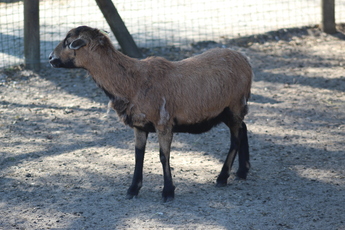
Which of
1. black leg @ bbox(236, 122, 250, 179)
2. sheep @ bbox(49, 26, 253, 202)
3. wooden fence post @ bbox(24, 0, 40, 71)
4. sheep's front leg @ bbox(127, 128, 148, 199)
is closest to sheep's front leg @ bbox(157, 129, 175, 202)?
sheep @ bbox(49, 26, 253, 202)

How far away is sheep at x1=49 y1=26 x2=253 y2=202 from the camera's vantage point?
5.19 metres

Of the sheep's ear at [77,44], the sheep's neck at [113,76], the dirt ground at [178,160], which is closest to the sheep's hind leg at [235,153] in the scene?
the dirt ground at [178,160]

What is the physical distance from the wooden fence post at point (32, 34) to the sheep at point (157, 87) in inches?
179

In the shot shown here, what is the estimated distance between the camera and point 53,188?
572cm

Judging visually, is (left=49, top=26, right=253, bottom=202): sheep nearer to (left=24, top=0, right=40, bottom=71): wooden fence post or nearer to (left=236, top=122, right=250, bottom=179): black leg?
(left=236, top=122, right=250, bottom=179): black leg

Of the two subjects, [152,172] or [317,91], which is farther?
[317,91]

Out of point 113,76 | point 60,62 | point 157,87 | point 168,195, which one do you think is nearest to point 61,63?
point 60,62

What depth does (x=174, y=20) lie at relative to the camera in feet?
41.1

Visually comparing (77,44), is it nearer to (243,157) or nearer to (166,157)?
(166,157)

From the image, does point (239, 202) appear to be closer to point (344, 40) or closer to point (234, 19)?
point (344, 40)

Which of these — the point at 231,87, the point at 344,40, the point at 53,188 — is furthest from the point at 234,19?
the point at 53,188

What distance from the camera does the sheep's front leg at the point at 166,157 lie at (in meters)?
5.24

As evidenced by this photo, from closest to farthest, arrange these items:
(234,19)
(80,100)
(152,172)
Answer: (152,172)
(80,100)
(234,19)

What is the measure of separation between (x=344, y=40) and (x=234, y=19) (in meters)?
2.92
